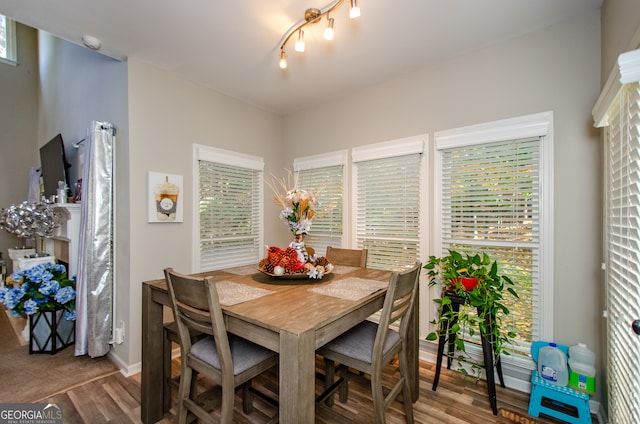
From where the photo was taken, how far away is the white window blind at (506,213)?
2.03m

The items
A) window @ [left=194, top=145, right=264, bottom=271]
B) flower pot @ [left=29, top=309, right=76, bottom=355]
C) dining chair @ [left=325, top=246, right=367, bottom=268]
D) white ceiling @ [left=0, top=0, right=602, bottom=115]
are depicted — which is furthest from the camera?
window @ [left=194, top=145, right=264, bottom=271]

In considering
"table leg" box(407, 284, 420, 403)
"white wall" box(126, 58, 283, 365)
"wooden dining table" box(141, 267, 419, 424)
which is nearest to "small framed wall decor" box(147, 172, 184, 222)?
"white wall" box(126, 58, 283, 365)

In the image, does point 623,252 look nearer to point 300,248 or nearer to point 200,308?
point 300,248

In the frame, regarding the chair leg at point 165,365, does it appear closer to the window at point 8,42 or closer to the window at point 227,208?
the window at point 227,208

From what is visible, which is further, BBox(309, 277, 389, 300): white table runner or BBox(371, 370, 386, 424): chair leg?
BBox(309, 277, 389, 300): white table runner

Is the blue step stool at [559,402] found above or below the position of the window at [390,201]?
below

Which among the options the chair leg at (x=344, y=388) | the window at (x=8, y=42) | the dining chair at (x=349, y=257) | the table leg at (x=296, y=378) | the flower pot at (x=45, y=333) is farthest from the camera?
the window at (x=8, y=42)

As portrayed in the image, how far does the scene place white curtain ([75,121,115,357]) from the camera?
91.5 inches

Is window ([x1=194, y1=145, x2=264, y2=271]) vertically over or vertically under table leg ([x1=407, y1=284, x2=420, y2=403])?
over

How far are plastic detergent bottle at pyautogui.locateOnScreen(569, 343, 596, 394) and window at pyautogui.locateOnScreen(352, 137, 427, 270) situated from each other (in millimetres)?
1202

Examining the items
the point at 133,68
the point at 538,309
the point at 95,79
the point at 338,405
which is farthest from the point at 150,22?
the point at 538,309

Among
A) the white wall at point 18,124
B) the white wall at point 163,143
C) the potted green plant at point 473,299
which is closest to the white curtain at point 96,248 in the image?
the white wall at point 163,143

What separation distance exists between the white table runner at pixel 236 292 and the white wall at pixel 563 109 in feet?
6.71

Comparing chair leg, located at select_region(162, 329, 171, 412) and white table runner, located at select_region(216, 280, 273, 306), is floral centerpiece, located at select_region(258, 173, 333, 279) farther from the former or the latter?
chair leg, located at select_region(162, 329, 171, 412)
